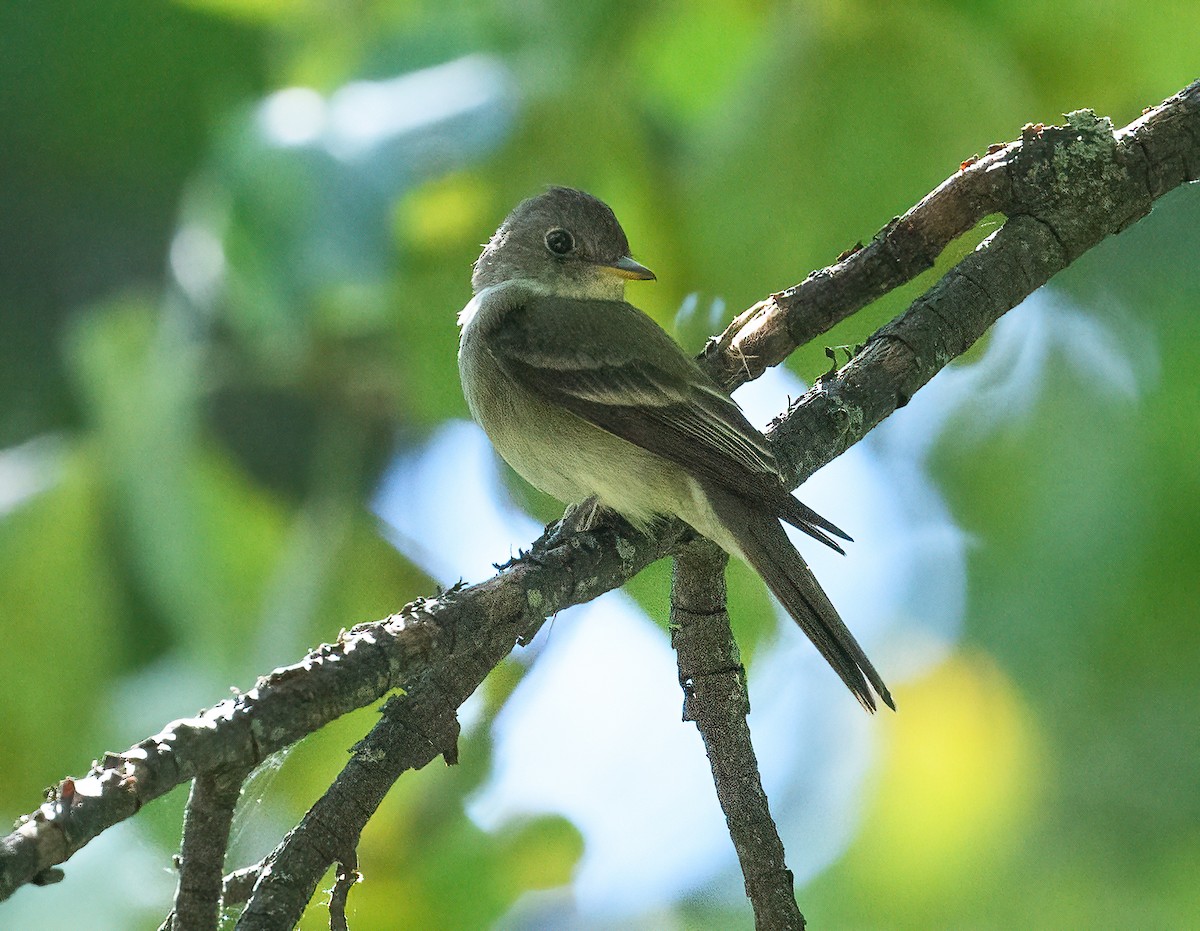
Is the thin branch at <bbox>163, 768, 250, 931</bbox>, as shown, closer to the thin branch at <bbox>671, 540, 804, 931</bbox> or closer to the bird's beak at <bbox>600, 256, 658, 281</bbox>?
the thin branch at <bbox>671, 540, 804, 931</bbox>

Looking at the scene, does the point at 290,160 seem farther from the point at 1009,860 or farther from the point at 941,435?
the point at 1009,860

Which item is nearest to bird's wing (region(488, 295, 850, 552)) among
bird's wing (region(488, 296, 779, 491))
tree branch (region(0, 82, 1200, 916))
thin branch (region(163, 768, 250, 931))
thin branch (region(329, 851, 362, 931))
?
bird's wing (region(488, 296, 779, 491))

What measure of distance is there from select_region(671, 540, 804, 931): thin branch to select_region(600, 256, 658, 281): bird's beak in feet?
2.36

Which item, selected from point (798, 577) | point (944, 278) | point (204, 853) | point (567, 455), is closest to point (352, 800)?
point (204, 853)

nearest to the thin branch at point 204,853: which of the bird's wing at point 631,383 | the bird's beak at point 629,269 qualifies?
the bird's wing at point 631,383

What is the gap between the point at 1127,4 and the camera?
2771 millimetres

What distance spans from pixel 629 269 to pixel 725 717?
4.08ft

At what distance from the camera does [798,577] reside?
2486mm

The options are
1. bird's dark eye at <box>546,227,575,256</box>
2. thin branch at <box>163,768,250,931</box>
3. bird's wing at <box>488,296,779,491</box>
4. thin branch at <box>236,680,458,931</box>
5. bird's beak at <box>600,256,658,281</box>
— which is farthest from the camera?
bird's dark eye at <box>546,227,575,256</box>

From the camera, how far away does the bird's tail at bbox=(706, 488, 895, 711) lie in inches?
87.9

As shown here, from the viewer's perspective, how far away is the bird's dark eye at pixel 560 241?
3434mm

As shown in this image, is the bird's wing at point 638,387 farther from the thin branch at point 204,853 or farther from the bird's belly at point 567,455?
the thin branch at point 204,853

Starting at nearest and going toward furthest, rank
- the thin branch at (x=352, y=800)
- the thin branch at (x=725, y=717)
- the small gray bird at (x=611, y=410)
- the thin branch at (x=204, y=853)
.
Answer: the thin branch at (x=204, y=853) < the thin branch at (x=352, y=800) < the thin branch at (x=725, y=717) < the small gray bird at (x=611, y=410)

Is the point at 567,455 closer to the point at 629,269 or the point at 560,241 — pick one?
the point at 629,269
